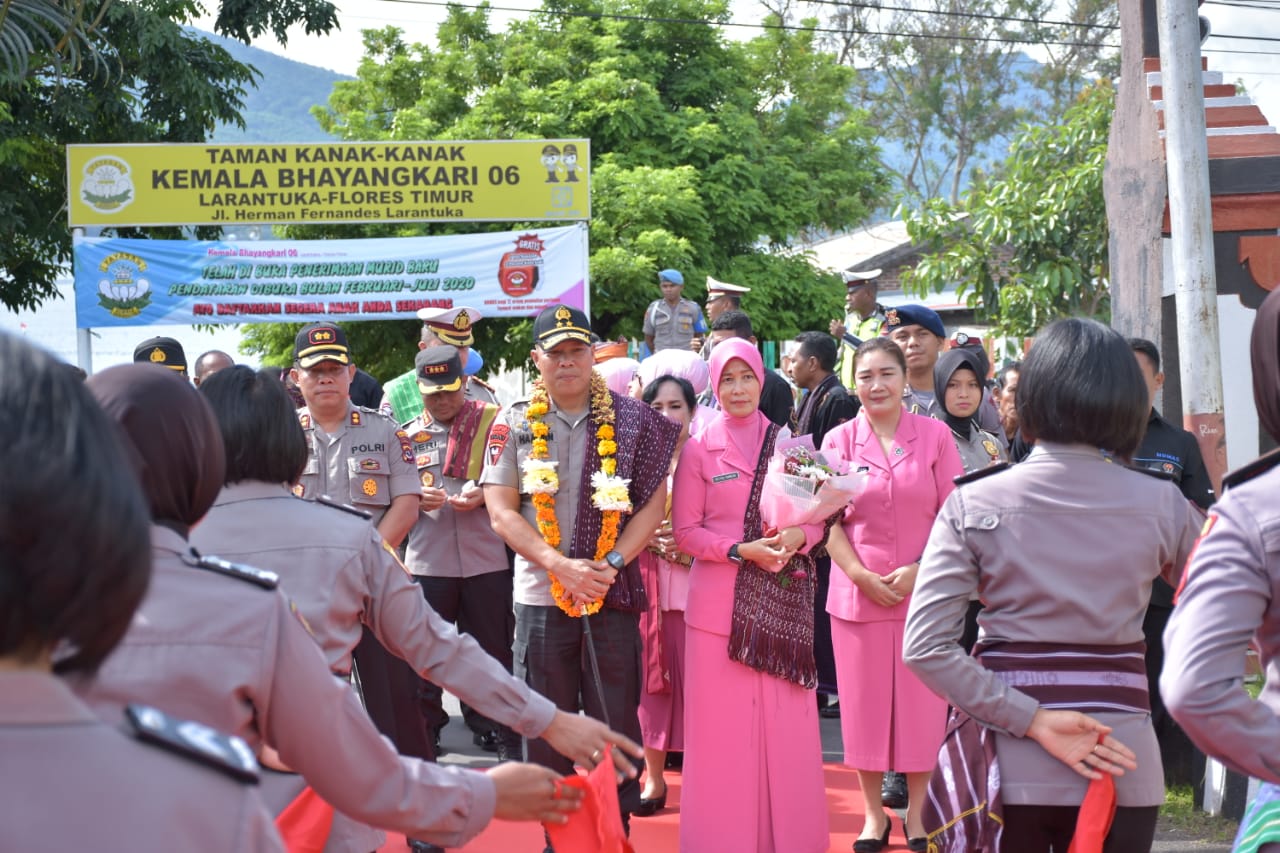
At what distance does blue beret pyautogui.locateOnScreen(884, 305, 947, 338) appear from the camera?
7117mm

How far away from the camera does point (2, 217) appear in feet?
56.9

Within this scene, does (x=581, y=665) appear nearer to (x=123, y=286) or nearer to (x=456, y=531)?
(x=456, y=531)

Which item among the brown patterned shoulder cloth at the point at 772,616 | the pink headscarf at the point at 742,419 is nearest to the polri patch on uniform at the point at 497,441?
the pink headscarf at the point at 742,419

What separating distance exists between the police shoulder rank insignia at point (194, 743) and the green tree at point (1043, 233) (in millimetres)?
12479

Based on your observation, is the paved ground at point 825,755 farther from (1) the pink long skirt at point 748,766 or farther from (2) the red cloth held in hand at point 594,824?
(2) the red cloth held in hand at point 594,824

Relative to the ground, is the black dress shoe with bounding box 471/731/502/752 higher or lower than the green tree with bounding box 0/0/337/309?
lower

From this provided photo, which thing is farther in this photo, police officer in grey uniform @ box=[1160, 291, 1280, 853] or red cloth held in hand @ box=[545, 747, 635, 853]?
red cloth held in hand @ box=[545, 747, 635, 853]

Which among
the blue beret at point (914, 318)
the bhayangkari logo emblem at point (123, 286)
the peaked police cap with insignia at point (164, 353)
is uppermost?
the bhayangkari logo emblem at point (123, 286)

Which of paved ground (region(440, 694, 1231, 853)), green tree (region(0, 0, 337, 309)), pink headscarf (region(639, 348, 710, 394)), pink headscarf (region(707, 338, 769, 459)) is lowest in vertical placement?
paved ground (region(440, 694, 1231, 853))

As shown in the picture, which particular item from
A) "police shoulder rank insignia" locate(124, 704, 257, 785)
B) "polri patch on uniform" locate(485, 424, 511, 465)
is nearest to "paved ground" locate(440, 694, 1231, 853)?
A: "polri patch on uniform" locate(485, 424, 511, 465)

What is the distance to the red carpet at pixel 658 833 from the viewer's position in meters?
5.70

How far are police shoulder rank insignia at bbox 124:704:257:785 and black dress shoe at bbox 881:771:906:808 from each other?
5.10 m

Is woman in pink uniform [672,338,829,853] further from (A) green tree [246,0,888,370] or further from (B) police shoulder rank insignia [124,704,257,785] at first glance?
(A) green tree [246,0,888,370]

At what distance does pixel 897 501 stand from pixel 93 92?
16.4 m
